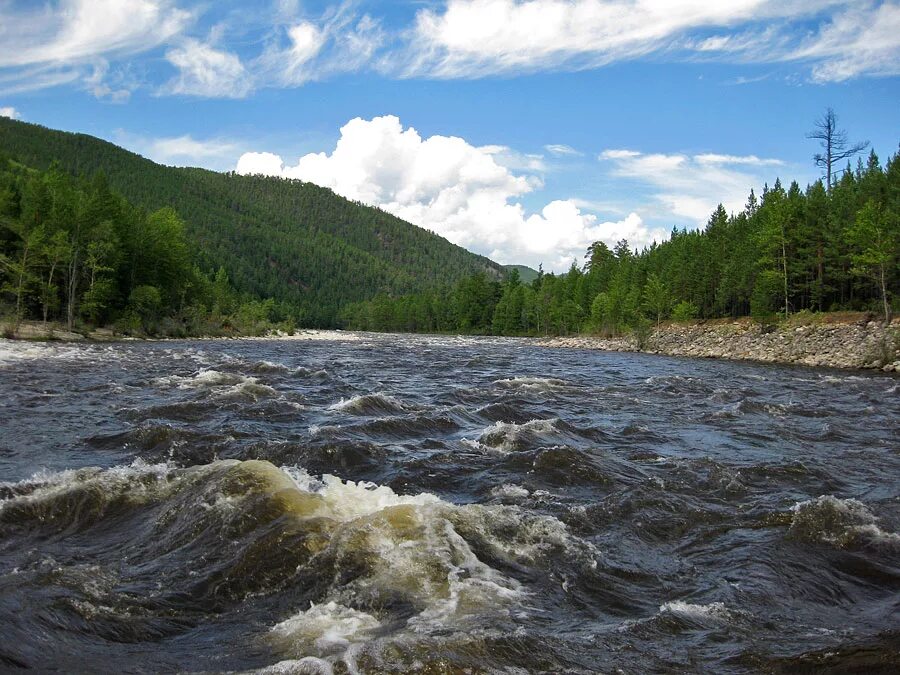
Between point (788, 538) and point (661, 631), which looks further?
point (788, 538)

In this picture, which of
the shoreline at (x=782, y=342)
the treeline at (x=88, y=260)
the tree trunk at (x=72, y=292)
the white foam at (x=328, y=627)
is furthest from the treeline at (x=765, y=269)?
the tree trunk at (x=72, y=292)

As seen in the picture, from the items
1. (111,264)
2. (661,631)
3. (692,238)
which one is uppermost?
(692,238)

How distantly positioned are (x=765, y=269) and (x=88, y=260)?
214ft

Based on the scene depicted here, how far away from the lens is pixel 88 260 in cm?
4969

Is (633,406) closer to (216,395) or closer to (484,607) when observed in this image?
(216,395)

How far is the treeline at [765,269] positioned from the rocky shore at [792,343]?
2.53m

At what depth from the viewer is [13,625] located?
15.7ft

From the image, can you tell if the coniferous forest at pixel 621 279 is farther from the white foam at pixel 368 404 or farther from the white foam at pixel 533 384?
the white foam at pixel 368 404

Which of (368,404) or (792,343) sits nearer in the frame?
(368,404)

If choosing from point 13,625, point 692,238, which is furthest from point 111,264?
point 692,238

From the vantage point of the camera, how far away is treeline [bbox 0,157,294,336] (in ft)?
153

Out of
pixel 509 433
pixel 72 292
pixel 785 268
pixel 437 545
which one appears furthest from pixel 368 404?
pixel 785 268

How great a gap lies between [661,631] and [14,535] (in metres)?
7.29

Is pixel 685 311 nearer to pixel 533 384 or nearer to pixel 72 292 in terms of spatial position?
pixel 533 384
